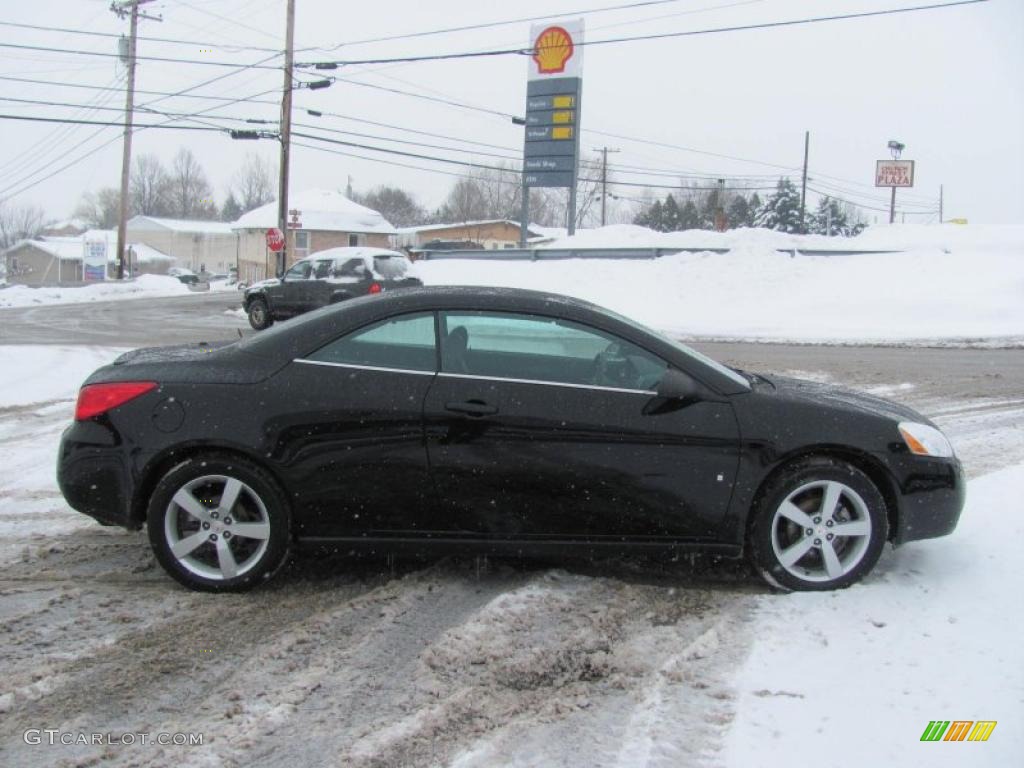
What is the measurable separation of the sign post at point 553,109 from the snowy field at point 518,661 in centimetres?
2953

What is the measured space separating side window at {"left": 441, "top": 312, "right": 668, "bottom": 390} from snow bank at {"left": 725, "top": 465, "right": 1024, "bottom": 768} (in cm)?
125

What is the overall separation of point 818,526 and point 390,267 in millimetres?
17276

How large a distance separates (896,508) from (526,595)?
1823 millimetres

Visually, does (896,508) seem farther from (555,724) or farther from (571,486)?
(555,724)

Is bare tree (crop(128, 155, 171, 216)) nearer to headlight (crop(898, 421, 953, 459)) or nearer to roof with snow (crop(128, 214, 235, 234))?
roof with snow (crop(128, 214, 235, 234))

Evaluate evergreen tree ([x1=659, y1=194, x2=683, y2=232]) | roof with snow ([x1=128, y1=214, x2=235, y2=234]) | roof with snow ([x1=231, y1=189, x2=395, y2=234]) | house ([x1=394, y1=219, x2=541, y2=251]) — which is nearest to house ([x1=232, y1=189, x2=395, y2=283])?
roof with snow ([x1=231, y1=189, x2=395, y2=234])

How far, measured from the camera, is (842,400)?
4500 mm

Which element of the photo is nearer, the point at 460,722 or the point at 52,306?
the point at 460,722

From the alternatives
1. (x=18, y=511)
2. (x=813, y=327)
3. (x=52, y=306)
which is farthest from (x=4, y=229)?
(x=18, y=511)

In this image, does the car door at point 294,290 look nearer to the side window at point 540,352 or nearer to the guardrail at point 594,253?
the guardrail at point 594,253

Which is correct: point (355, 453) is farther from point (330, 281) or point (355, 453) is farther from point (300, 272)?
point (300, 272)

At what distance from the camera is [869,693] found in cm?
328

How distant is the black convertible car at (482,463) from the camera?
4.13 meters

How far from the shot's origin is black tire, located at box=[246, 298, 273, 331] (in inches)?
853
